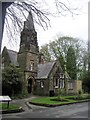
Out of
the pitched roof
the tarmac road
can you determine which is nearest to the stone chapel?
the pitched roof

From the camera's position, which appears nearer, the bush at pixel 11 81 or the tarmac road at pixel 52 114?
the tarmac road at pixel 52 114

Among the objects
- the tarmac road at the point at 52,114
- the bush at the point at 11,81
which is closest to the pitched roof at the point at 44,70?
the bush at the point at 11,81

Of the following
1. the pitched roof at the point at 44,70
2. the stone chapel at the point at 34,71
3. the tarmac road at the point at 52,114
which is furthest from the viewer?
the pitched roof at the point at 44,70

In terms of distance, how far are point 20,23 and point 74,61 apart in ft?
143

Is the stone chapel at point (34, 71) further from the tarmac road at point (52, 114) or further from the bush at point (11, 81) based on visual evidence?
the tarmac road at point (52, 114)

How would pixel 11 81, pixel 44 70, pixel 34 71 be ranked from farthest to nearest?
pixel 44 70 < pixel 34 71 < pixel 11 81

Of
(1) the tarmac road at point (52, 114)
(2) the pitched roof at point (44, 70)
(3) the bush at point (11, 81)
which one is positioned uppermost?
(2) the pitched roof at point (44, 70)

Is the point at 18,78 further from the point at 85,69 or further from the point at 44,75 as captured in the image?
the point at 85,69

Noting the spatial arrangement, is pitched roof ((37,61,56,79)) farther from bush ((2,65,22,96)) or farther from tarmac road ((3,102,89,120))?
tarmac road ((3,102,89,120))

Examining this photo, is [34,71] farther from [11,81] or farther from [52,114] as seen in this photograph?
[52,114]

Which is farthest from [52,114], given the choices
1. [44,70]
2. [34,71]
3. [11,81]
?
[44,70]

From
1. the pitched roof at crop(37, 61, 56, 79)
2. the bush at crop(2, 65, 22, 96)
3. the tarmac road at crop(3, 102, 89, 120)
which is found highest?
the pitched roof at crop(37, 61, 56, 79)

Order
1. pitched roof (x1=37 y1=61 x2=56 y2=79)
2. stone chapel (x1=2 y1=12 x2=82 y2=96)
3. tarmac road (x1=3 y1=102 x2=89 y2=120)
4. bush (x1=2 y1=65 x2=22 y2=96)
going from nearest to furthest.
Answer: tarmac road (x1=3 y1=102 x2=89 y2=120) < bush (x1=2 y1=65 x2=22 y2=96) < stone chapel (x1=2 y1=12 x2=82 y2=96) < pitched roof (x1=37 y1=61 x2=56 y2=79)

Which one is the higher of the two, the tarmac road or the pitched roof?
the pitched roof
